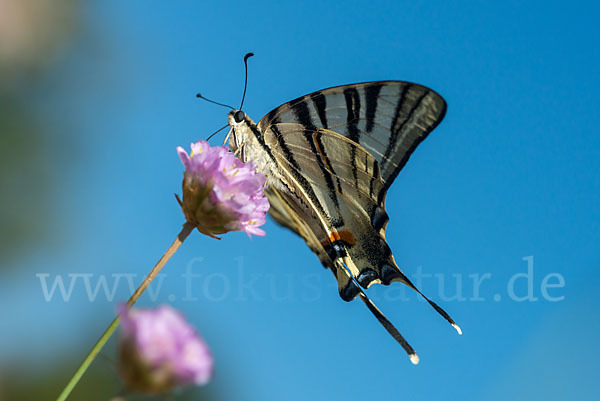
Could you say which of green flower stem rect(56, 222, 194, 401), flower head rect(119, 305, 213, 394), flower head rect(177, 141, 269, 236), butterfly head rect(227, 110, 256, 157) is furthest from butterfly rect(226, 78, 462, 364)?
flower head rect(119, 305, 213, 394)

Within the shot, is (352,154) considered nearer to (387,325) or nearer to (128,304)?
(387,325)

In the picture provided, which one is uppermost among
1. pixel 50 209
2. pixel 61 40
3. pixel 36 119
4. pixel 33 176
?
pixel 61 40

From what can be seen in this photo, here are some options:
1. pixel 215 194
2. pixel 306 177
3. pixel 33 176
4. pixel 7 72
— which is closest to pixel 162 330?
pixel 215 194

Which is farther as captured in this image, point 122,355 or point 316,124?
point 316,124

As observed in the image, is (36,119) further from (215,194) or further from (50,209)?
(215,194)

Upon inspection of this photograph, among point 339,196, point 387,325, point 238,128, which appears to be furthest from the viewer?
point 339,196

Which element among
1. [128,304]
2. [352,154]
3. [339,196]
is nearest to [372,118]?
[352,154]

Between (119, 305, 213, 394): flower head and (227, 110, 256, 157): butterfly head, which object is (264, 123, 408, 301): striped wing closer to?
(227, 110, 256, 157): butterfly head
